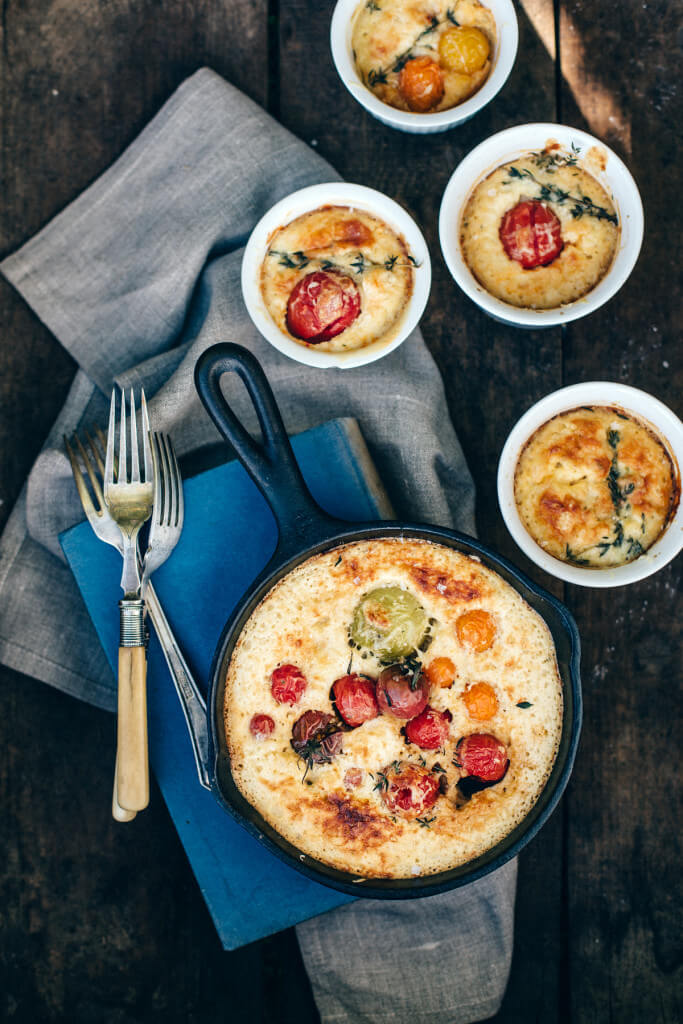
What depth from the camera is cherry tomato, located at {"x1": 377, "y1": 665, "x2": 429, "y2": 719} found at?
7.65 ft

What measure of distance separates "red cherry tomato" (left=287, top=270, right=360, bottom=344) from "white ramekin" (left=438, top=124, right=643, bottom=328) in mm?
361

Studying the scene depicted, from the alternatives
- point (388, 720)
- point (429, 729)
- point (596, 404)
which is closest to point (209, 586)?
point (388, 720)

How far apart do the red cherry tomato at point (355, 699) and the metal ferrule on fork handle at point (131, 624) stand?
673 millimetres

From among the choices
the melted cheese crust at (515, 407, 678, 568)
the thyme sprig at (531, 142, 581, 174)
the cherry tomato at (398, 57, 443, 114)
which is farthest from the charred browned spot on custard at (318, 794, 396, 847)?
the cherry tomato at (398, 57, 443, 114)

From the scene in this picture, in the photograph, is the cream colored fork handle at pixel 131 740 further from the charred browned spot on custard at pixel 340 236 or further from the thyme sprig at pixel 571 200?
the thyme sprig at pixel 571 200

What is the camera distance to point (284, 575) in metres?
2.44

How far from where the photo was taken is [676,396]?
300 cm

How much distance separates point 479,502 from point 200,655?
1.20 m

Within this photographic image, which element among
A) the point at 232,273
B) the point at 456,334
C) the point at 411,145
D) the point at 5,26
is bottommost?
the point at 456,334

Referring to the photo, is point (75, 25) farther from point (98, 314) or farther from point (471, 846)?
point (471, 846)

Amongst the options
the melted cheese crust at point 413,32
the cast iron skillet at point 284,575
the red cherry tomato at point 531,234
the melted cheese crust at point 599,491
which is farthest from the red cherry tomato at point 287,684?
the melted cheese crust at point 413,32

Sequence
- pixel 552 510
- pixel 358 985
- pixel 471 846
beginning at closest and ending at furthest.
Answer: pixel 471 846 → pixel 552 510 → pixel 358 985

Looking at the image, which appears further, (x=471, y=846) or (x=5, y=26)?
(x=5, y=26)

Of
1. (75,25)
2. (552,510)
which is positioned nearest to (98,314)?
(75,25)
